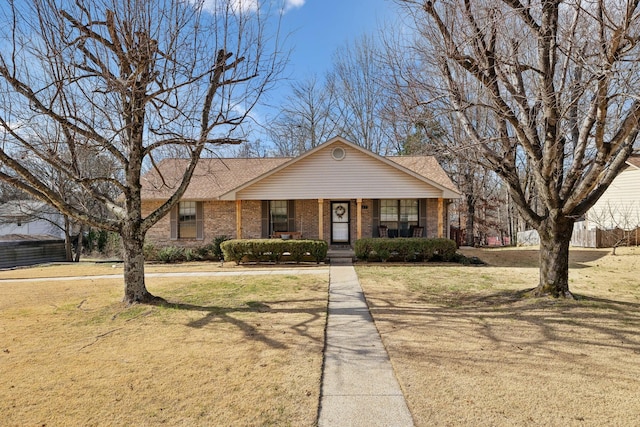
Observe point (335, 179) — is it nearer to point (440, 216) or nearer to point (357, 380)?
point (440, 216)

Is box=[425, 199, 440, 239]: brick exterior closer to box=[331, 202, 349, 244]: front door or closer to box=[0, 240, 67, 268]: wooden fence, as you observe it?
box=[331, 202, 349, 244]: front door

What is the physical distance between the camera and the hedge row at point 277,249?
13.2m

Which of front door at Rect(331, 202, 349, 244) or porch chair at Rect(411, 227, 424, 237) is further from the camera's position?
front door at Rect(331, 202, 349, 244)

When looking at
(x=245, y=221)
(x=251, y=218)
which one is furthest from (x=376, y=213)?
(x=245, y=221)

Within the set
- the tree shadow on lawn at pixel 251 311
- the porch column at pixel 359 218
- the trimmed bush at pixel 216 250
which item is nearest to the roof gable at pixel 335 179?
the porch column at pixel 359 218

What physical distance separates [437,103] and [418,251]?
290 inches

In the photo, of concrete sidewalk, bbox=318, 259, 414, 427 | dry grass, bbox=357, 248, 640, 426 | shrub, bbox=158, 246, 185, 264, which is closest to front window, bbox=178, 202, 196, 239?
shrub, bbox=158, 246, 185, 264

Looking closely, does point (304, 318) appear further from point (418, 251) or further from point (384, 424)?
point (418, 251)

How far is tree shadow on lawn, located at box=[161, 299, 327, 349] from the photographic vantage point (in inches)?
202

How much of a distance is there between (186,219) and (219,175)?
296cm

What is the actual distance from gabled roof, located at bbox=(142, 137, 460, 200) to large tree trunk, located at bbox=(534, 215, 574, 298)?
7.61 m

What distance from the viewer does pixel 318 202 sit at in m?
15.9

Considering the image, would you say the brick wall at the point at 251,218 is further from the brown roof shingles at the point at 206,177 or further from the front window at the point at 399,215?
the front window at the point at 399,215

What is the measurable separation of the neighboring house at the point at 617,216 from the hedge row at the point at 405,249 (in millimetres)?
9762
